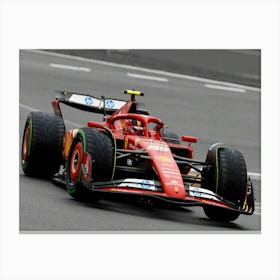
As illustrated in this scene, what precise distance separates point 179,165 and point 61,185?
2.01 m

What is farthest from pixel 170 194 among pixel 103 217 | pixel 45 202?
pixel 45 202

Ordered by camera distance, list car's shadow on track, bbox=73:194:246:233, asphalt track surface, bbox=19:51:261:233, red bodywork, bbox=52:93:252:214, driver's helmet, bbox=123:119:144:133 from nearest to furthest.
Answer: red bodywork, bbox=52:93:252:214 → car's shadow on track, bbox=73:194:246:233 → driver's helmet, bbox=123:119:144:133 → asphalt track surface, bbox=19:51:261:233

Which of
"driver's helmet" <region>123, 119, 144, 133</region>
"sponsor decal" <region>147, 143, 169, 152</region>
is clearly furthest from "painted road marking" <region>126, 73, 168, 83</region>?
"sponsor decal" <region>147, 143, 169, 152</region>

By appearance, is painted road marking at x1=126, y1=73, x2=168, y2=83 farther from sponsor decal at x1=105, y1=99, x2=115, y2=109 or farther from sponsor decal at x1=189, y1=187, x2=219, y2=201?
sponsor decal at x1=189, y1=187, x2=219, y2=201

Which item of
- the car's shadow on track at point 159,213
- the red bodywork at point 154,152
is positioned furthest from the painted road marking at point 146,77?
the car's shadow on track at point 159,213

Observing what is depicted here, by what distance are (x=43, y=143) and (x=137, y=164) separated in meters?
1.89

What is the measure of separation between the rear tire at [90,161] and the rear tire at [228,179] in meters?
1.43

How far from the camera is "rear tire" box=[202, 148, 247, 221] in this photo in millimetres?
12820

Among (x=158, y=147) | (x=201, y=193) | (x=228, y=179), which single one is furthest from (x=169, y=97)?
(x=201, y=193)

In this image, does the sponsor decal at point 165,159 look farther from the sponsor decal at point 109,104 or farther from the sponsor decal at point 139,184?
the sponsor decal at point 109,104
